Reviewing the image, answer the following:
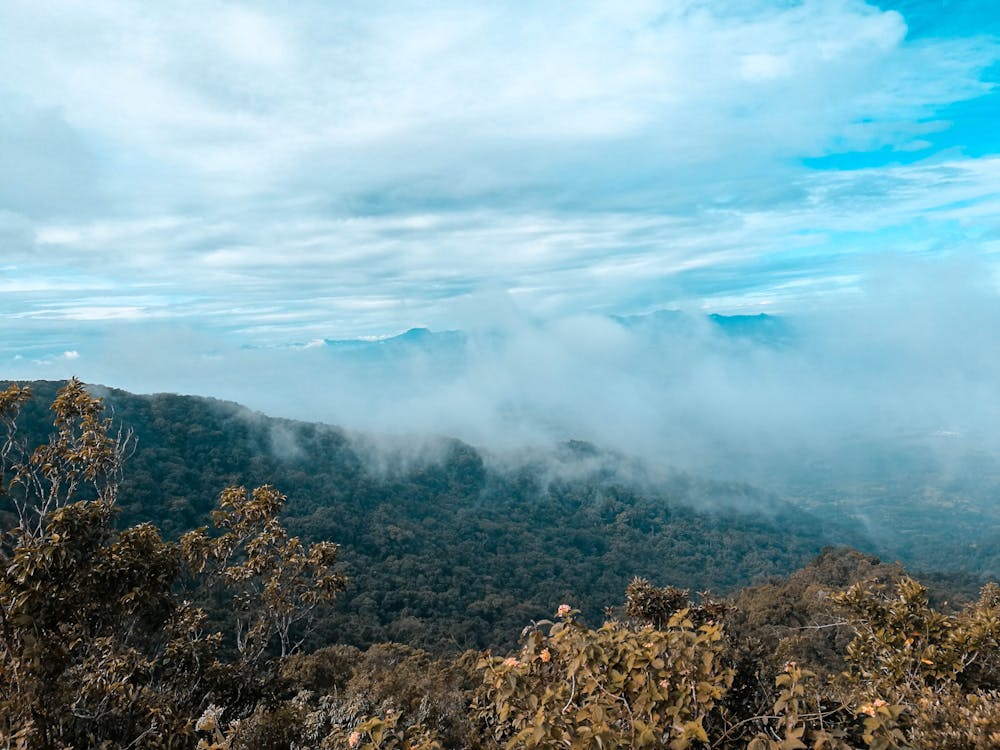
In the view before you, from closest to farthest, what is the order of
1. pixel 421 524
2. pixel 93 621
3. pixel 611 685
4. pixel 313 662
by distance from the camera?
pixel 611 685 → pixel 93 621 → pixel 313 662 → pixel 421 524

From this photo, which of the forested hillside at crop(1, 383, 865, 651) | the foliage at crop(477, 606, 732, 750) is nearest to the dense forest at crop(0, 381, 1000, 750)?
the foliage at crop(477, 606, 732, 750)

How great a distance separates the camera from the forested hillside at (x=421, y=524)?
78.7 meters

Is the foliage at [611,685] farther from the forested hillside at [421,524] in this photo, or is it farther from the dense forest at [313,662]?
the forested hillside at [421,524]

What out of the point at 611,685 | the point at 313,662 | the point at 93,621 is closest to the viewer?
the point at 611,685

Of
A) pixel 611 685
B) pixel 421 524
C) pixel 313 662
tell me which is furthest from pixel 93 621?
pixel 421 524

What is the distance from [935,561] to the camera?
19100 cm

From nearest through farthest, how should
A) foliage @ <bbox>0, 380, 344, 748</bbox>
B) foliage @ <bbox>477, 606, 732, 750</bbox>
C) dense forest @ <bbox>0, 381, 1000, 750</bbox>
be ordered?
foliage @ <bbox>477, 606, 732, 750</bbox> → dense forest @ <bbox>0, 381, 1000, 750</bbox> → foliage @ <bbox>0, 380, 344, 748</bbox>

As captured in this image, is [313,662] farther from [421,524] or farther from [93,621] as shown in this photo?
[421,524]

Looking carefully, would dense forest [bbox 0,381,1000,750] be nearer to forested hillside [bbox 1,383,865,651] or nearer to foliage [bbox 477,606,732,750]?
foliage [bbox 477,606,732,750]

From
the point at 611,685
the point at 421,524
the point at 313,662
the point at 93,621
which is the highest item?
the point at 93,621

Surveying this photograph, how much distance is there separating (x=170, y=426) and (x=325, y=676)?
93.2 m

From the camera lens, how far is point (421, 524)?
132 metres

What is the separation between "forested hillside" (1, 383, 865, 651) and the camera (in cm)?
7869

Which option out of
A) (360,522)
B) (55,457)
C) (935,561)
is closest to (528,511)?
(360,522)
